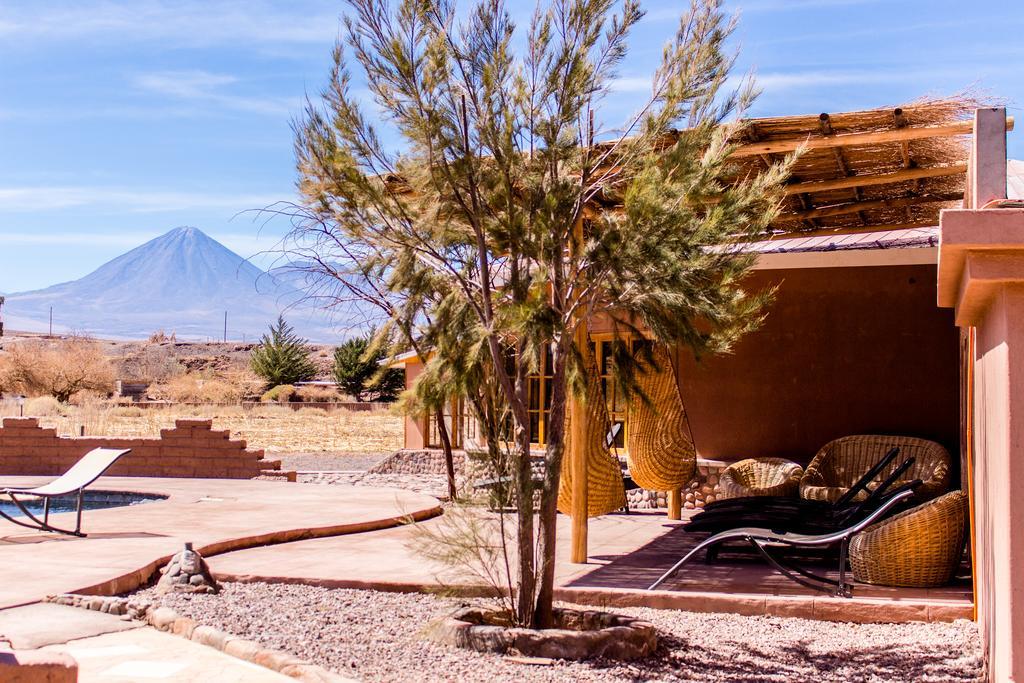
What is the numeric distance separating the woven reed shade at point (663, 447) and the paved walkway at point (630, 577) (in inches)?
19.1

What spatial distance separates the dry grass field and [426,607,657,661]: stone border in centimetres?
1446

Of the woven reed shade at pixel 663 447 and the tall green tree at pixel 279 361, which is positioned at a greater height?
the tall green tree at pixel 279 361

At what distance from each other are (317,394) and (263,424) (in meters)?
9.57

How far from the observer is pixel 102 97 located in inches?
7082

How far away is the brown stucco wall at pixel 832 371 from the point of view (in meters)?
9.77

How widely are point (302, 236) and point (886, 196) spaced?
480cm

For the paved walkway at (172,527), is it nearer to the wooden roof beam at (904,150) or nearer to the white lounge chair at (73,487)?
the white lounge chair at (73,487)

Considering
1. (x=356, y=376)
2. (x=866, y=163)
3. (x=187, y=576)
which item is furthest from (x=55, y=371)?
(x=866, y=163)

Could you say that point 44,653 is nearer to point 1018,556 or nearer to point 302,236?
point 1018,556

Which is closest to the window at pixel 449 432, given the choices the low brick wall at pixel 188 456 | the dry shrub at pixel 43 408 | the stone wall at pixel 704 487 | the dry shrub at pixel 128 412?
the low brick wall at pixel 188 456

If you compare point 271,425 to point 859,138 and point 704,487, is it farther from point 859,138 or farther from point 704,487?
point 859,138

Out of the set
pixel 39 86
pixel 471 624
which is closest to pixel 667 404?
pixel 471 624

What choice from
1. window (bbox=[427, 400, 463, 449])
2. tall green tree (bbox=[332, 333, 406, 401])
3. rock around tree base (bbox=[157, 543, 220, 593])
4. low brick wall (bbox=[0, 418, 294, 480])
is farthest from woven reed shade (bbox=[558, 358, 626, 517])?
tall green tree (bbox=[332, 333, 406, 401])

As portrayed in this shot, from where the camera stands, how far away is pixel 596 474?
23.9ft
